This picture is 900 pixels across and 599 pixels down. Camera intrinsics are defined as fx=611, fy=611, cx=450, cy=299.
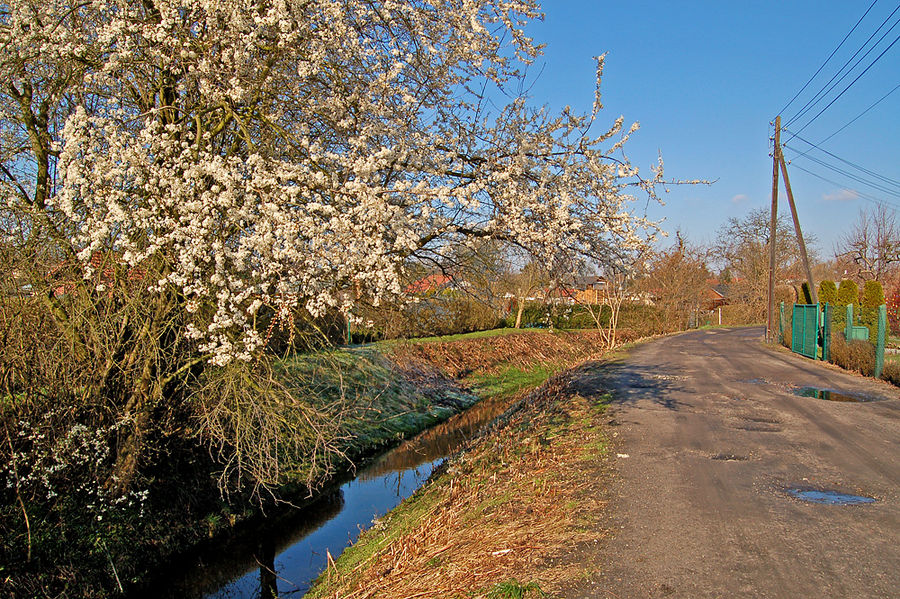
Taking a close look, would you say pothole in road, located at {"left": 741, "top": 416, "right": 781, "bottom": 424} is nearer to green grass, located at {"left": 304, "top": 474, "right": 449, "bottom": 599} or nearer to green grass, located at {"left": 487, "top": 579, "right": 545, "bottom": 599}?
green grass, located at {"left": 304, "top": 474, "right": 449, "bottom": 599}

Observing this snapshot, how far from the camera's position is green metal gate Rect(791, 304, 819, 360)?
19.3 m

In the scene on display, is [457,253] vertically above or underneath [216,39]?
underneath

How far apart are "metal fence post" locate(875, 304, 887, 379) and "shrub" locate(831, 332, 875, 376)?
472mm

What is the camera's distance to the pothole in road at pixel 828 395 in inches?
468

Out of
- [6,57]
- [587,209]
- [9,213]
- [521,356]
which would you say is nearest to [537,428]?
[587,209]

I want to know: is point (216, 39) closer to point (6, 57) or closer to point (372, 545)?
point (6, 57)

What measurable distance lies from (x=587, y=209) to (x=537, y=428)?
4258 mm

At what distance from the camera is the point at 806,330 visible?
20234 millimetres

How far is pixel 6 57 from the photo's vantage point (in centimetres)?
714

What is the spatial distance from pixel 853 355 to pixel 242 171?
16023mm

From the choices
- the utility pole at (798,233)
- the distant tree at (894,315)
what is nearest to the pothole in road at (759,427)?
the utility pole at (798,233)

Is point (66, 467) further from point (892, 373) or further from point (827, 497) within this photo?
point (892, 373)

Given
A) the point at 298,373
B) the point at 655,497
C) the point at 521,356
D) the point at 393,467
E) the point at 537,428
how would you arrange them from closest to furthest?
the point at 655,497
the point at 298,373
the point at 537,428
the point at 393,467
the point at 521,356

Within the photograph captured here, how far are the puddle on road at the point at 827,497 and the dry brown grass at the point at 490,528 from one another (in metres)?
2.04
